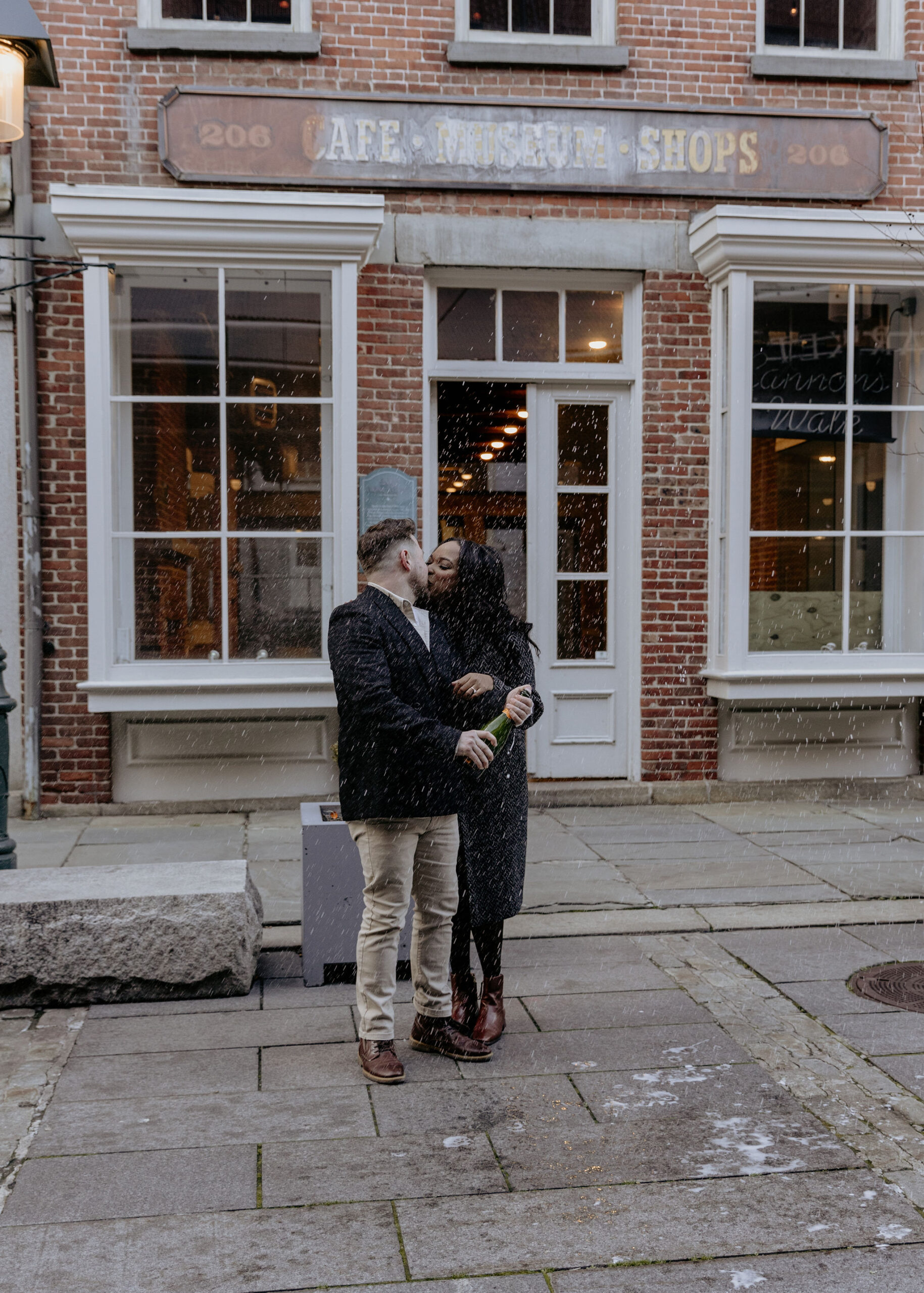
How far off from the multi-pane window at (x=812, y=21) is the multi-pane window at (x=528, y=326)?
88.0 inches

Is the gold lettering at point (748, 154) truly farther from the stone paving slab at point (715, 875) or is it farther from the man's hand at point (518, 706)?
the man's hand at point (518, 706)

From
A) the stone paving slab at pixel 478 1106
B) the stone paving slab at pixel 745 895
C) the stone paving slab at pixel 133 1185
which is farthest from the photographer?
the stone paving slab at pixel 745 895

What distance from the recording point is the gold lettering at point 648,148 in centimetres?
872

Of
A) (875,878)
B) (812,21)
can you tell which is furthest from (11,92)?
(812,21)

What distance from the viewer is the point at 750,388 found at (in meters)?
8.68

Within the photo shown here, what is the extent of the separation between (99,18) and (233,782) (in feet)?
17.2

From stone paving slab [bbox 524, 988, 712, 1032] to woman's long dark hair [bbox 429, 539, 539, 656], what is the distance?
1.43 m

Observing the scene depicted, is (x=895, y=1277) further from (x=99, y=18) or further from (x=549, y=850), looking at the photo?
(x=99, y=18)

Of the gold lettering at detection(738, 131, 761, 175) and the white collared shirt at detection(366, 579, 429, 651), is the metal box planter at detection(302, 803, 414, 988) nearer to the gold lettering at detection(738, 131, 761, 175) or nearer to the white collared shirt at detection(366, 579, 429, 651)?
the white collared shirt at detection(366, 579, 429, 651)

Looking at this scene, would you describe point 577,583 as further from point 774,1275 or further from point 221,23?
point 774,1275

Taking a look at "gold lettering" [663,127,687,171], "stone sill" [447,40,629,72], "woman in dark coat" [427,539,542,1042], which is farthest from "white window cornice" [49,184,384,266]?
"woman in dark coat" [427,539,542,1042]

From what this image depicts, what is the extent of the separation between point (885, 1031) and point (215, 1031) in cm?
243

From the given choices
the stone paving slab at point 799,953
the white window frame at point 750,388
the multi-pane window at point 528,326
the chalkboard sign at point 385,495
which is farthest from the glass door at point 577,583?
the stone paving slab at point 799,953

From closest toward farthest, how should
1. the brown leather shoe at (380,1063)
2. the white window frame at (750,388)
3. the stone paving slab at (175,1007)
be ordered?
the brown leather shoe at (380,1063), the stone paving slab at (175,1007), the white window frame at (750,388)
